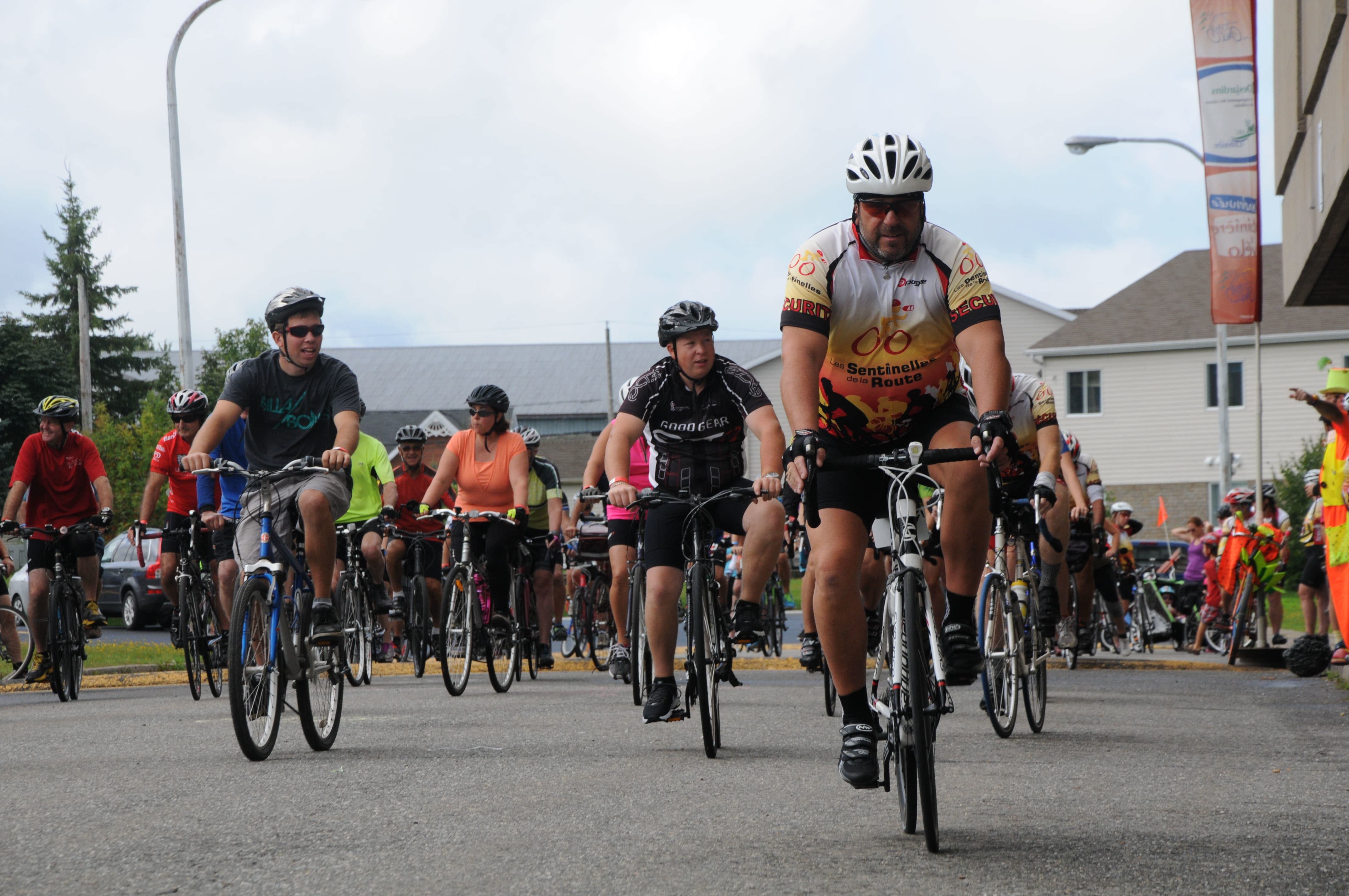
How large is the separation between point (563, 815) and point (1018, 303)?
1969 inches

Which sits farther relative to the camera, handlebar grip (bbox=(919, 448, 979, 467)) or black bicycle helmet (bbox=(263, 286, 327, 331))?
black bicycle helmet (bbox=(263, 286, 327, 331))

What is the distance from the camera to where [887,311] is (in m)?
5.66

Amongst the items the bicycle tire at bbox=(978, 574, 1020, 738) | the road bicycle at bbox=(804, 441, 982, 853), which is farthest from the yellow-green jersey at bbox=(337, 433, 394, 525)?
the road bicycle at bbox=(804, 441, 982, 853)

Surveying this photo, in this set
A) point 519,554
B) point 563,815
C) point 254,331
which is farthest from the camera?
point 254,331

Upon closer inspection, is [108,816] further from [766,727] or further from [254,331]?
[254,331]

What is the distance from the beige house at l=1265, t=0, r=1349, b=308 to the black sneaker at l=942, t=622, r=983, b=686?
5876mm

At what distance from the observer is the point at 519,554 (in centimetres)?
1194

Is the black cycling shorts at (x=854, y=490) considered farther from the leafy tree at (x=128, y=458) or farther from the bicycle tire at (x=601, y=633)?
the leafy tree at (x=128, y=458)

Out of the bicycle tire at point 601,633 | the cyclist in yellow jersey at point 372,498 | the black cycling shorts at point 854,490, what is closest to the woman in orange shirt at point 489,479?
the cyclist in yellow jersey at point 372,498

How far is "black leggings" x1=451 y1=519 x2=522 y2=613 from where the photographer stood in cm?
1162

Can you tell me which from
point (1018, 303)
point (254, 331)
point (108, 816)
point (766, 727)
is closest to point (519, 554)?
point (766, 727)

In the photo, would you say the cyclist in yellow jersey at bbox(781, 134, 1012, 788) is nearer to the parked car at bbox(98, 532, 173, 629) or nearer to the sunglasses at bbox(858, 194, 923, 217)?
the sunglasses at bbox(858, 194, 923, 217)

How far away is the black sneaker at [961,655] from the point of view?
5.30 m

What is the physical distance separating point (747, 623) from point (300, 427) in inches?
92.7
